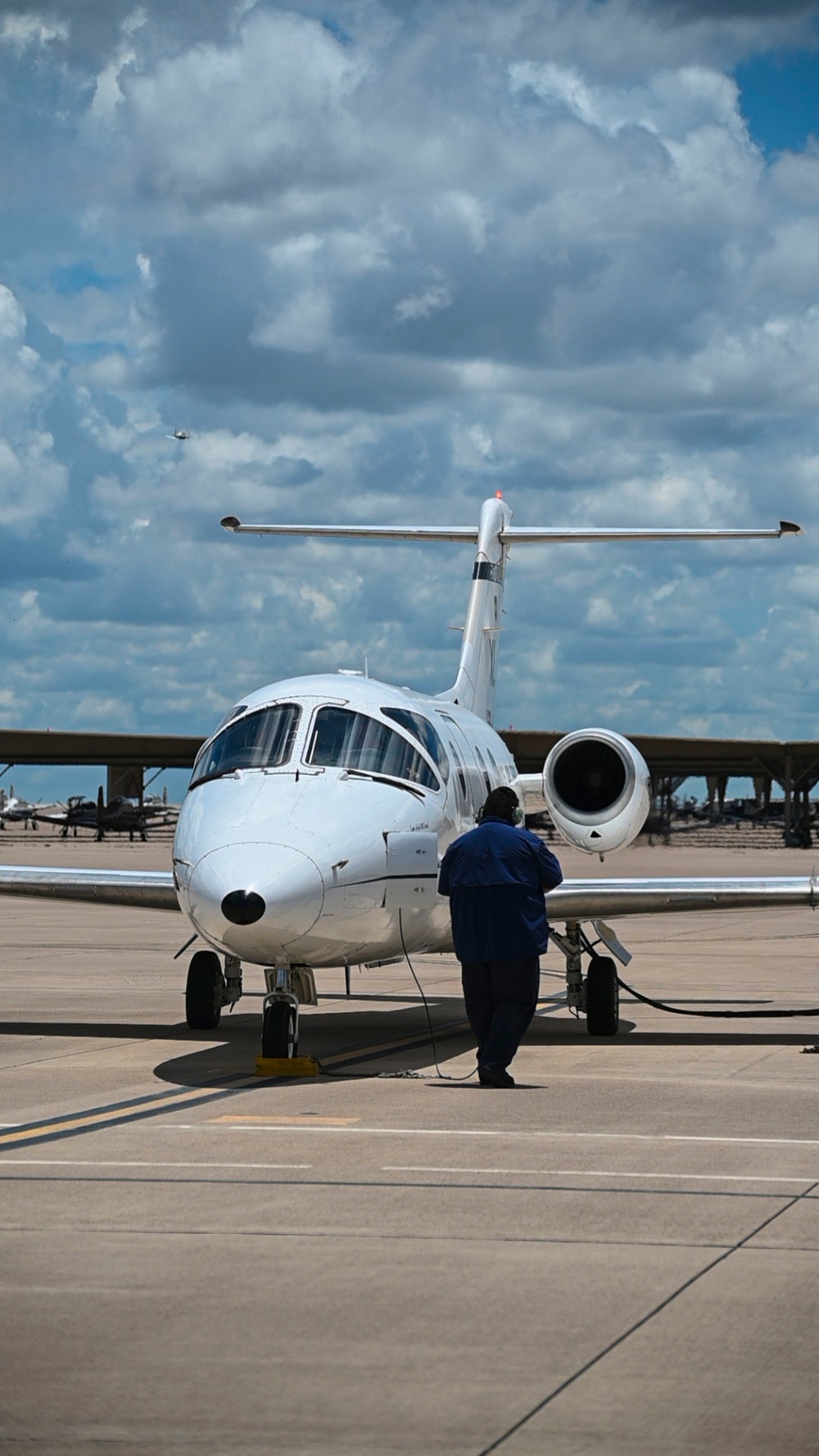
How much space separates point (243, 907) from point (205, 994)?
4806mm

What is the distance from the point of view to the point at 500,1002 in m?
12.0

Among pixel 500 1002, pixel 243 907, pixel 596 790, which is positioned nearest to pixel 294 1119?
pixel 243 907

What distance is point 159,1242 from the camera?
6.99m

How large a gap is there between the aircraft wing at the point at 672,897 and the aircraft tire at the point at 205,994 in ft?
10.0

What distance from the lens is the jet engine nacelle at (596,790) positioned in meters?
19.1

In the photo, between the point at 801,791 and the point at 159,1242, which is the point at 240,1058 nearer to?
the point at 159,1242

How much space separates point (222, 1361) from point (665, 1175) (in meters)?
3.51

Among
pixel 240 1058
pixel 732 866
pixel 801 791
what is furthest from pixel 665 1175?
pixel 801 791

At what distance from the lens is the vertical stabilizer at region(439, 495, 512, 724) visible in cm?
2461

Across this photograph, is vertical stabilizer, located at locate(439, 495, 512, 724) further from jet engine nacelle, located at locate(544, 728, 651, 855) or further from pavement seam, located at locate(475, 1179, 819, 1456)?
pavement seam, located at locate(475, 1179, 819, 1456)

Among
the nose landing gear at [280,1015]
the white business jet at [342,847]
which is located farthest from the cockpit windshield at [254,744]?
the nose landing gear at [280,1015]

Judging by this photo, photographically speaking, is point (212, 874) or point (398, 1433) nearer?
point (398, 1433)

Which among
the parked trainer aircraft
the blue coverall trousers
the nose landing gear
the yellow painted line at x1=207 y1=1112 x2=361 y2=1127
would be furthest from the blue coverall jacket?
the parked trainer aircraft

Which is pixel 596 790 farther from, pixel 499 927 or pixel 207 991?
pixel 499 927
